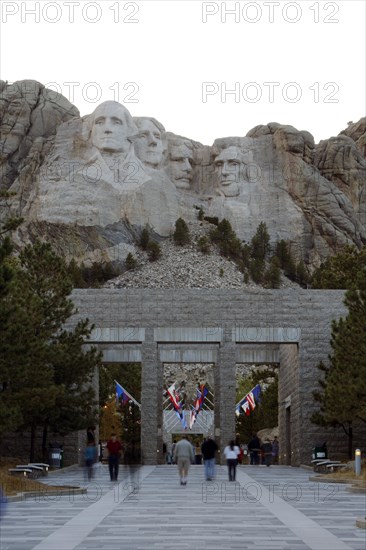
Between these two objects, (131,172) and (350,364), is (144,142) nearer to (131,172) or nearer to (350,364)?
(131,172)

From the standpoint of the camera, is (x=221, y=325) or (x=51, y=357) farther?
(x=221, y=325)

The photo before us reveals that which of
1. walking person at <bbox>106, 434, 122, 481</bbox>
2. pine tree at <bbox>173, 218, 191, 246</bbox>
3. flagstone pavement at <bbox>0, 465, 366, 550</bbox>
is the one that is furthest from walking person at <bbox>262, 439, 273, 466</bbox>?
pine tree at <bbox>173, 218, 191, 246</bbox>

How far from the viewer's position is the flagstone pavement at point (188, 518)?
13.5 m

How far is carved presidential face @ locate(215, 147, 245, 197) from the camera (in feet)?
426

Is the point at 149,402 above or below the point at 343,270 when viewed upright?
below

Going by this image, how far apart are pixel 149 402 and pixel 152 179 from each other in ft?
266

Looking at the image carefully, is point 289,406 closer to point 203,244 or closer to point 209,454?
point 209,454

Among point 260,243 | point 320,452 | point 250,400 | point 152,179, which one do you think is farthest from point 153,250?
point 320,452

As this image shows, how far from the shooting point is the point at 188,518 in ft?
55.6

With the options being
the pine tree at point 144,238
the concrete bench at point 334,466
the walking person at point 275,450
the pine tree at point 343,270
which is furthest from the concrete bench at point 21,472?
the pine tree at point 144,238

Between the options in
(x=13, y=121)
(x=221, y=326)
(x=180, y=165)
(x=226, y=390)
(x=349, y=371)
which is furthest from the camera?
(x=13, y=121)

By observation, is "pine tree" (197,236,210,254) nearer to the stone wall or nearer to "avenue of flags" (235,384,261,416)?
"avenue of flags" (235,384,261,416)

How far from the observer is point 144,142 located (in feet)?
416

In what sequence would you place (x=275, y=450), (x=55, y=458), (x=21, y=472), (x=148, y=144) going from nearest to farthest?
1. (x=21, y=472)
2. (x=55, y=458)
3. (x=275, y=450)
4. (x=148, y=144)
